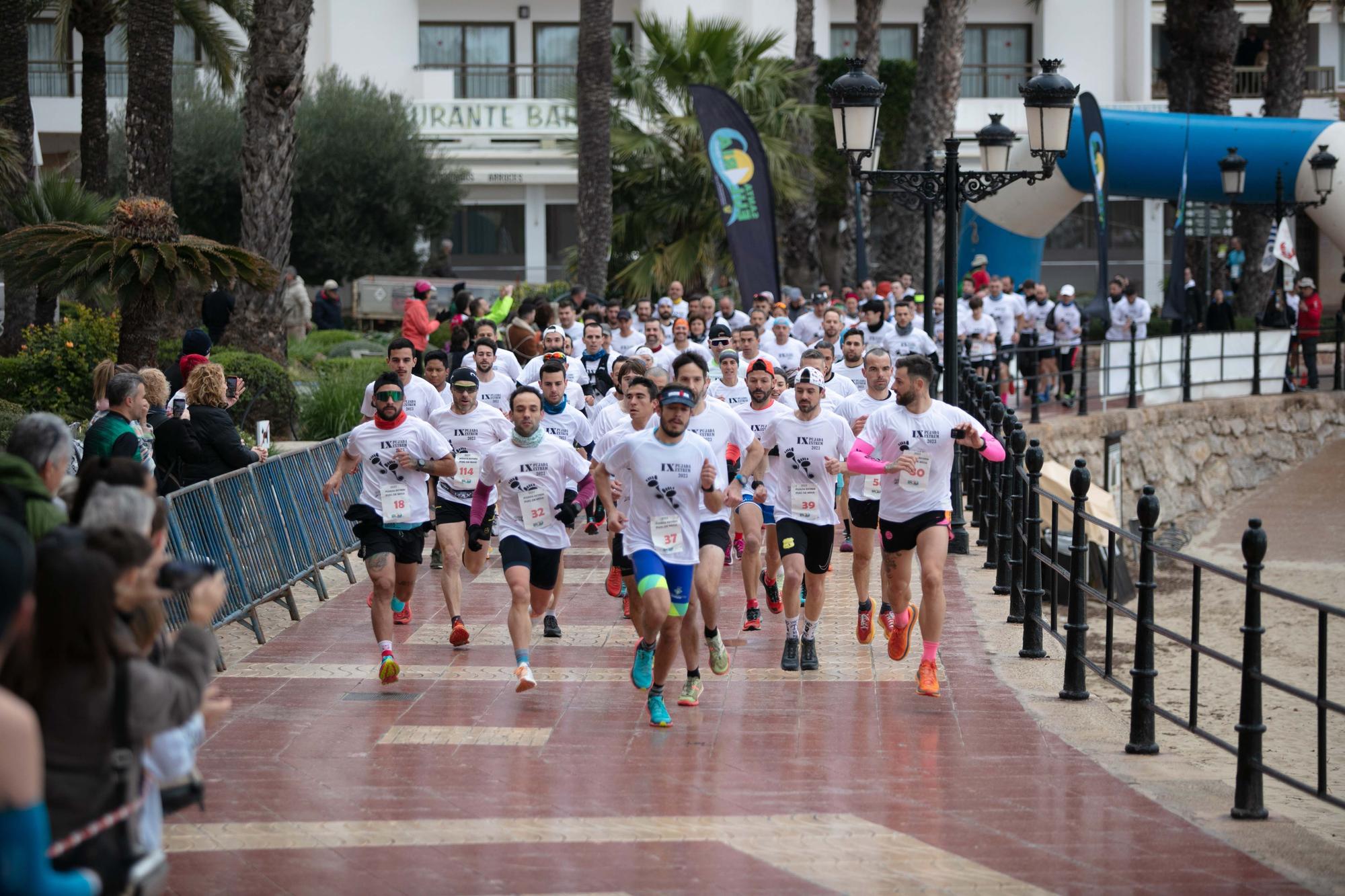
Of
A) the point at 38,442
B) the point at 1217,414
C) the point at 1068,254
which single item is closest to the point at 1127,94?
the point at 1068,254

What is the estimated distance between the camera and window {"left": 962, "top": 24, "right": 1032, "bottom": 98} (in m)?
45.7

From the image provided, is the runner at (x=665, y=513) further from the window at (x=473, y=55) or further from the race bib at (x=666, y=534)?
the window at (x=473, y=55)

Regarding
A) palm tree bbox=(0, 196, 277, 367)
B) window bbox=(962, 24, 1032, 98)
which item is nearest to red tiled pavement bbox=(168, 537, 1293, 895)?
palm tree bbox=(0, 196, 277, 367)

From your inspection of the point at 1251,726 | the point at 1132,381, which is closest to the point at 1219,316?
the point at 1132,381

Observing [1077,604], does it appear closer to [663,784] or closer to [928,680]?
[928,680]

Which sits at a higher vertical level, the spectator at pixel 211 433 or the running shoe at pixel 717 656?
the spectator at pixel 211 433

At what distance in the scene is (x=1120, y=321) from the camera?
973 inches

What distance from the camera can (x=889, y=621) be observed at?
10180 millimetres

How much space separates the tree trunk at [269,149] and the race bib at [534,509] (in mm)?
9953

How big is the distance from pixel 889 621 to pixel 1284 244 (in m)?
17.2

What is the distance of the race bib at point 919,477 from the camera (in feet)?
30.5

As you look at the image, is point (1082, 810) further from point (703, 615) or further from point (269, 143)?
A: point (269, 143)

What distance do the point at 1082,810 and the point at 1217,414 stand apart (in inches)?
757

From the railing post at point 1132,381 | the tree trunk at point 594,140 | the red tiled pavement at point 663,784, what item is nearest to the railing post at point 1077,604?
the red tiled pavement at point 663,784
